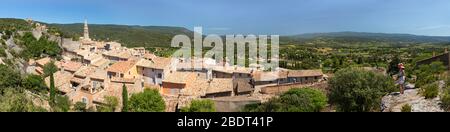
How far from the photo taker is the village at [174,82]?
28.0 meters

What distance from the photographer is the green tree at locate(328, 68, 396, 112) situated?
607 inches

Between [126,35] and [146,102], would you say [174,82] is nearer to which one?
[146,102]

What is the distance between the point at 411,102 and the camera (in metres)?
14.4

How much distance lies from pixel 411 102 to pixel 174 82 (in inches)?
831

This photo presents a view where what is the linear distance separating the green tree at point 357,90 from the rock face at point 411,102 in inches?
14.0

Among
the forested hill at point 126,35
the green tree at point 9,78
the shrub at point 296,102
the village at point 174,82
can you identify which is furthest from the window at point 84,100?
the forested hill at point 126,35

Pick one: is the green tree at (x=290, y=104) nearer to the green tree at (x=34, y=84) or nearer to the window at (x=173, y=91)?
the window at (x=173, y=91)

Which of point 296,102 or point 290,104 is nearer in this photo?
point 290,104

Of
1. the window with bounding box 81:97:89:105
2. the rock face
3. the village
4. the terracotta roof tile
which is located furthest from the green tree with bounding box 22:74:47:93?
the rock face

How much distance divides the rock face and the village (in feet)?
30.5

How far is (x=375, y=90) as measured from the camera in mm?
15734

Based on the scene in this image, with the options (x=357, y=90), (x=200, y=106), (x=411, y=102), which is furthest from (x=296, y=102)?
(x=200, y=106)

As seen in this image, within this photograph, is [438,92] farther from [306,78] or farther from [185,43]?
[185,43]
